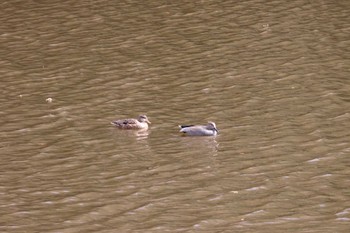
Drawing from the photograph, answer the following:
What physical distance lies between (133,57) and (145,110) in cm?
310

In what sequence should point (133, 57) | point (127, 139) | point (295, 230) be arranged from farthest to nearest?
point (133, 57)
point (127, 139)
point (295, 230)

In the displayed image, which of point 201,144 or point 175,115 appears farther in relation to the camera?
point 175,115

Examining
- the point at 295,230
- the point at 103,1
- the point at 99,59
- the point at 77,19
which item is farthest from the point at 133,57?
the point at 295,230

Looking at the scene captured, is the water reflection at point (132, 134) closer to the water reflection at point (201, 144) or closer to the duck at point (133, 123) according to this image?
the duck at point (133, 123)

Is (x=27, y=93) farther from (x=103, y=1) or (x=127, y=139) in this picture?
(x=103, y=1)

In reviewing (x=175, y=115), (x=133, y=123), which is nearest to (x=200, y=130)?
(x=133, y=123)

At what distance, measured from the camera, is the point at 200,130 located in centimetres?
1402

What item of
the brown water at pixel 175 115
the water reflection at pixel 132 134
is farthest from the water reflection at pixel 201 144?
the water reflection at pixel 132 134

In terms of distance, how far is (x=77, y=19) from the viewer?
21625mm

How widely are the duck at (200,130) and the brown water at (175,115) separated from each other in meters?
0.11

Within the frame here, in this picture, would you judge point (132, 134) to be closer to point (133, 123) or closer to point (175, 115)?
point (133, 123)

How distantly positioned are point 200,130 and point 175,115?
1.22 m

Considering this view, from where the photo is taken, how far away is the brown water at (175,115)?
1152 cm

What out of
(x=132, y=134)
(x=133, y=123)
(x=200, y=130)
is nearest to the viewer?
(x=200, y=130)
